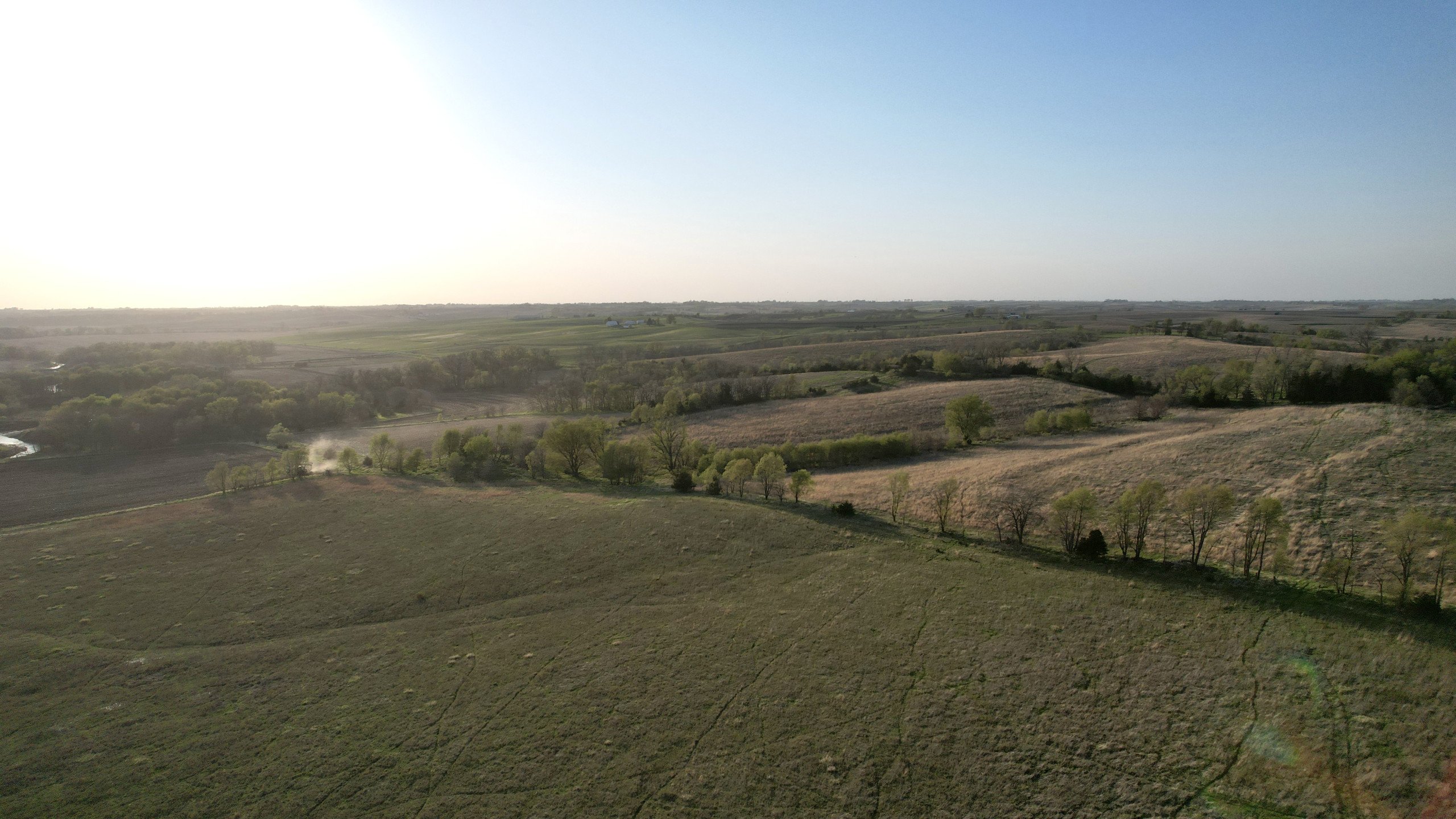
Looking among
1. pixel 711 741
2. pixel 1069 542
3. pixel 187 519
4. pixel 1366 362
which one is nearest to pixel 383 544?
pixel 187 519

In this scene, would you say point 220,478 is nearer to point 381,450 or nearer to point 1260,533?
point 381,450

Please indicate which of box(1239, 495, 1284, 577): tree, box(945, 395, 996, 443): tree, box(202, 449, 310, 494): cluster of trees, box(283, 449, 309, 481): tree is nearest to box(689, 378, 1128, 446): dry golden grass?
box(945, 395, 996, 443): tree

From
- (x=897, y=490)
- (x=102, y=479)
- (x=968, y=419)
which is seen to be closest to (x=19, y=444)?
(x=102, y=479)

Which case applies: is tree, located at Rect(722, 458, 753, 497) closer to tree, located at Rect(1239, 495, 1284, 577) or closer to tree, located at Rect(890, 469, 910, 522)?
tree, located at Rect(890, 469, 910, 522)

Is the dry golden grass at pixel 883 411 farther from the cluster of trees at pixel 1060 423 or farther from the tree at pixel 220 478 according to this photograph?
the tree at pixel 220 478

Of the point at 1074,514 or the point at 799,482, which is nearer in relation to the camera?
the point at 1074,514

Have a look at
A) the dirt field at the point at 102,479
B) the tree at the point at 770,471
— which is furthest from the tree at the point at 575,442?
the dirt field at the point at 102,479
